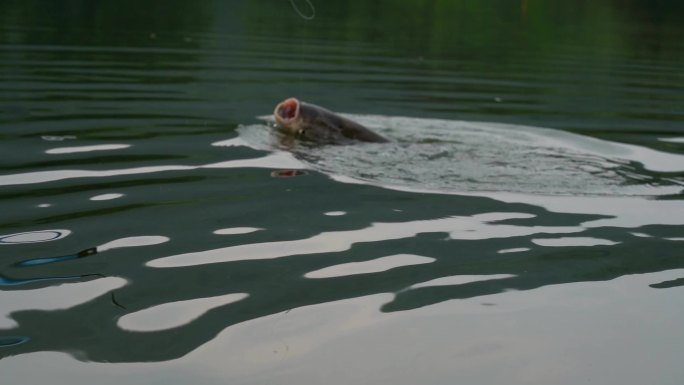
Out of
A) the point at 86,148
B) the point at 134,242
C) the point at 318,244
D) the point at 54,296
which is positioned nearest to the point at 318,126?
the point at 86,148

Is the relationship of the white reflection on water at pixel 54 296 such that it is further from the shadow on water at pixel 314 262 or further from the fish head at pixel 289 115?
the fish head at pixel 289 115

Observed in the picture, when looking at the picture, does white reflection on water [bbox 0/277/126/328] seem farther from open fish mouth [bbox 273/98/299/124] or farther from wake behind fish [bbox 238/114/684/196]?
open fish mouth [bbox 273/98/299/124]

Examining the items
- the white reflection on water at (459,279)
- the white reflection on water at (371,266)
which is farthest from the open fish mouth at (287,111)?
the white reflection on water at (459,279)

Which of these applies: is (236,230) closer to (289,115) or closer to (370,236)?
(370,236)

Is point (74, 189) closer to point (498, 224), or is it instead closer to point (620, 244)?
point (498, 224)

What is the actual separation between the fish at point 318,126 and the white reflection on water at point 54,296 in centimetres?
459

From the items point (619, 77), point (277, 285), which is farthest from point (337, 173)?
point (619, 77)

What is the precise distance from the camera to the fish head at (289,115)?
1015 centimetres

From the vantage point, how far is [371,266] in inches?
236

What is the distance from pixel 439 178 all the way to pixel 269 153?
Result: 5.45ft

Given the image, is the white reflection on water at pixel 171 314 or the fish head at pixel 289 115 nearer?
the white reflection on water at pixel 171 314

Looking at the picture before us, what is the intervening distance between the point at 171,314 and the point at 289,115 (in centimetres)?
539

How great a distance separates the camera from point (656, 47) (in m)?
25.5

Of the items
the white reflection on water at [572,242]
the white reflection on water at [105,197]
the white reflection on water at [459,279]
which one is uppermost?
the white reflection on water at [105,197]
